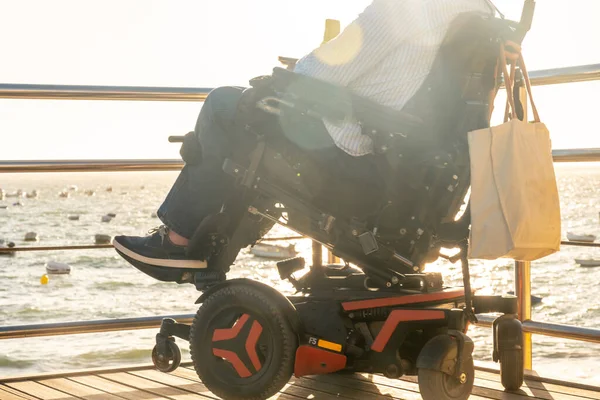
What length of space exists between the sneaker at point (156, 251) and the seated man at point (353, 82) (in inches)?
0.4

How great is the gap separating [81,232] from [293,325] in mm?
30453

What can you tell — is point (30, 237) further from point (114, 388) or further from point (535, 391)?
point (535, 391)

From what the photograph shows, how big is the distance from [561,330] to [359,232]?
0.81 metres

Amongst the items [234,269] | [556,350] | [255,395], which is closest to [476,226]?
[255,395]

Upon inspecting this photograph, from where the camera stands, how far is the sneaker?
6.49 ft

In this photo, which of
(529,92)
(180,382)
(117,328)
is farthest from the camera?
(117,328)

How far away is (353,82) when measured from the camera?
6.09ft

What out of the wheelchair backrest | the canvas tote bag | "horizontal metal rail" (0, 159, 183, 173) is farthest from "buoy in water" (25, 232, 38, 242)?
the canvas tote bag

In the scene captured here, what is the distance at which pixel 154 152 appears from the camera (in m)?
2.71

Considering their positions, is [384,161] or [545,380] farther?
[545,380]

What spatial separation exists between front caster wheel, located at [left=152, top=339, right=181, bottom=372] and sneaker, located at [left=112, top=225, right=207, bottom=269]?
25 cm

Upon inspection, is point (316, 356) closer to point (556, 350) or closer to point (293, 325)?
point (293, 325)

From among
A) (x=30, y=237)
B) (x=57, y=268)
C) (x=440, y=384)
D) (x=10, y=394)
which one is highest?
(x=30, y=237)

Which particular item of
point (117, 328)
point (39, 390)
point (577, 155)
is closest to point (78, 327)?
point (117, 328)
